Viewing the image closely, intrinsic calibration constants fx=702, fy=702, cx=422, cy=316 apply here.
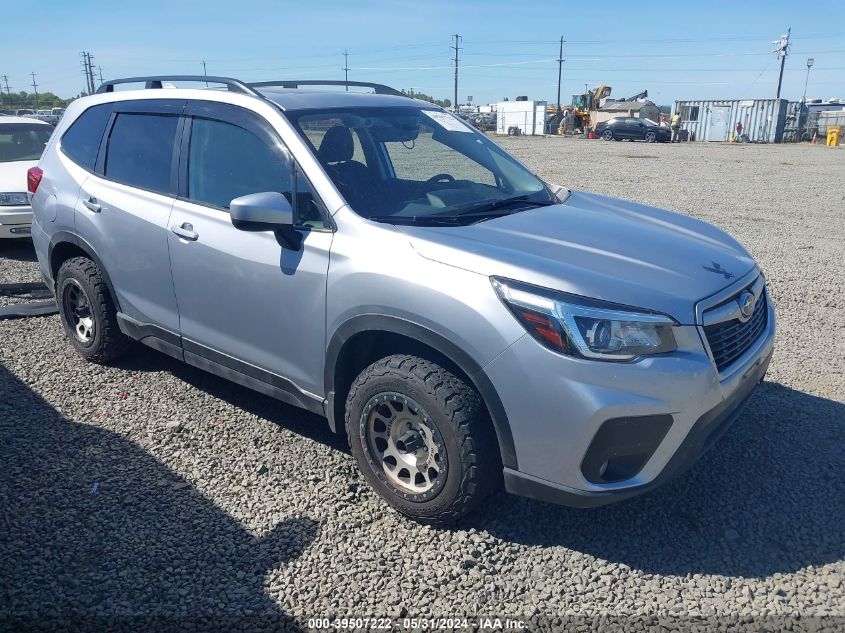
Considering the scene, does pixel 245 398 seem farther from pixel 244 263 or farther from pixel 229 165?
pixel 229 165

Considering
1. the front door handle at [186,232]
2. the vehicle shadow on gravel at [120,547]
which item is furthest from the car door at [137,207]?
the vehicle shadow on gravel at [120,547]

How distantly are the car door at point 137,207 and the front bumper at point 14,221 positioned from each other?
4349 mm

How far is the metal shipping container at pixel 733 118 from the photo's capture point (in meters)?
42.7

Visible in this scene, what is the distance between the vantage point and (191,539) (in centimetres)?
321

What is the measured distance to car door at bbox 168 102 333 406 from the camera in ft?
11.2

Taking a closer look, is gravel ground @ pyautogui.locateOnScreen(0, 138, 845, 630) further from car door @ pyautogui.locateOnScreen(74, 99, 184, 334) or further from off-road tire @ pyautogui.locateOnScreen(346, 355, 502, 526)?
car door @ pyautogui.locateOnScreen(74, 99, 184, 334)

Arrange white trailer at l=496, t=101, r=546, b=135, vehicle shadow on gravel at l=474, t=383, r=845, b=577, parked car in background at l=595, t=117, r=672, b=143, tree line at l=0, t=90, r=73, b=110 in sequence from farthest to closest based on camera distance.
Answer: tree line at l=0, t=90, r=73, b=110 → white trailer at l=496, t=101, r=546, b=135 → parked car in background at l=595, t=117, r=672, b=143 → vehicle shadow on gravel at l=474, t=383, r=845, b=577

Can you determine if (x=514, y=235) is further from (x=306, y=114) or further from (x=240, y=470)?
(x=240, y=470)

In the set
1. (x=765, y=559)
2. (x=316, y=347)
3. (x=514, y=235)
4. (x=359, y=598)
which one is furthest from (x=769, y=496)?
(x=316, y=347)

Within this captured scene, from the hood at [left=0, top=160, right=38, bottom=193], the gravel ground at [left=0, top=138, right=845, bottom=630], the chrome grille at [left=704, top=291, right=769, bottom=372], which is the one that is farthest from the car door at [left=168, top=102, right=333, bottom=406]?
the hood at [left=0, top=160, right=38, bottom=193]

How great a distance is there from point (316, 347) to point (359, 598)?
3.86ft

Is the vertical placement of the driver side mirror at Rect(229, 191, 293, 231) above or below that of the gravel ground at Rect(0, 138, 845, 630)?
above

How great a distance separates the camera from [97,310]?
482cm

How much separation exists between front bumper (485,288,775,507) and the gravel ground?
18.0 inches
